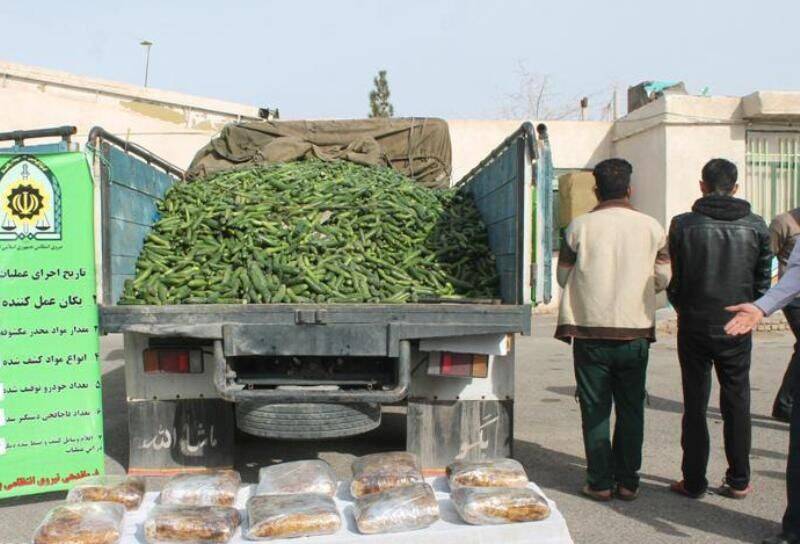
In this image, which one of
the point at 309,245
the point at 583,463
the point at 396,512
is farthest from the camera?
the point at 583,463

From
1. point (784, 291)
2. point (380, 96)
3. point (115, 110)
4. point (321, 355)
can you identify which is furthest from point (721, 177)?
point (380, 96)

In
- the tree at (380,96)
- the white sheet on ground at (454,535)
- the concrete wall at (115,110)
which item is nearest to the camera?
the white sheet on ground at (454,535)

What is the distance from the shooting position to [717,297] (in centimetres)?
424

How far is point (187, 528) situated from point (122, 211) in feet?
8.12

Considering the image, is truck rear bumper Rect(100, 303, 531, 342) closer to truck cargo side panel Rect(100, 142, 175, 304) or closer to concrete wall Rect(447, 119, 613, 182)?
truck cargo side panel Rect(100, 142, 175, 304)

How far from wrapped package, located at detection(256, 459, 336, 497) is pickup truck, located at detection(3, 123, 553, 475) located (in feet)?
1.88

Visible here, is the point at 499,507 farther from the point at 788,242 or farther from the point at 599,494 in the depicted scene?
the point at 788,242

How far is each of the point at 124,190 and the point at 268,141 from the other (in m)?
2.54

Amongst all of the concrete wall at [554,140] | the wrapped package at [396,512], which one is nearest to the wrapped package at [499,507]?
the wrapped package at [396,512]

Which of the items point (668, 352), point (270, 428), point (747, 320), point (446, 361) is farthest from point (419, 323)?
point (668, 352)

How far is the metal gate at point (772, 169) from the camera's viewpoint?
13180mm

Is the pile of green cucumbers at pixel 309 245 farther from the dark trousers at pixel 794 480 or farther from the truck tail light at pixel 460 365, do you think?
the dark trousers at pixel 794 480

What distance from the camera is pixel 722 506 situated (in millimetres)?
4348

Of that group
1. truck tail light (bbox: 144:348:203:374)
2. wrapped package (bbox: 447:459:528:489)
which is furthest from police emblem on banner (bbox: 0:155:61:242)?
wrapped package (bbox: 447:459:528:489)
